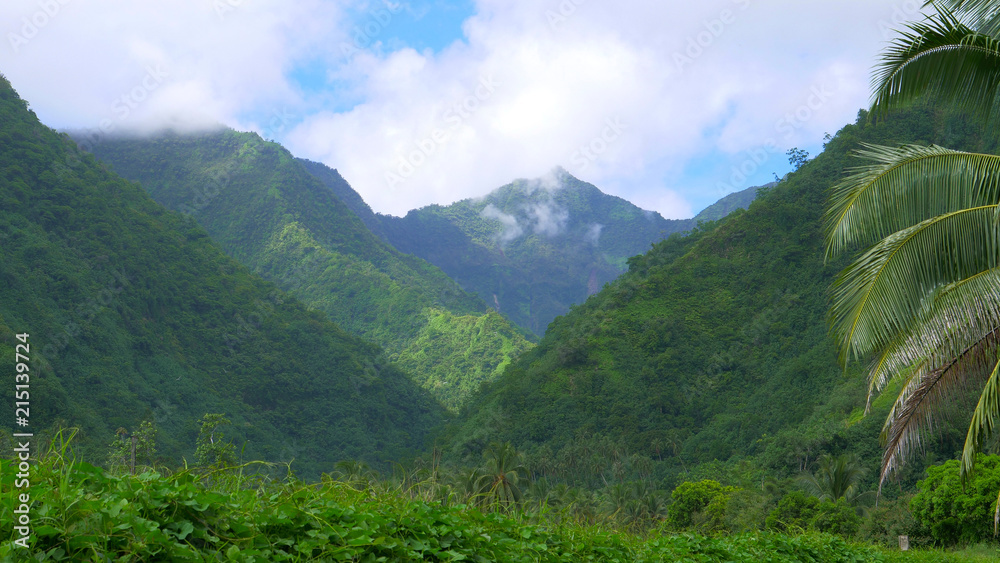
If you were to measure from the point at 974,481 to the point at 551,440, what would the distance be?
165 ft

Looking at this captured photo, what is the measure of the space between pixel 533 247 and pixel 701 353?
12075cm

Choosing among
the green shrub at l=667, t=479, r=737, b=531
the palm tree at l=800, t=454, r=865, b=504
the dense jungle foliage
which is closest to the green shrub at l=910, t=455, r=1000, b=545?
the palm tree at l=800, t=454, r=865, b=504

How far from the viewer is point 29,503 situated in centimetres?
195

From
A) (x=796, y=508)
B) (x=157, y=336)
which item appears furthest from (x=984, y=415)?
(x=157, y=336)

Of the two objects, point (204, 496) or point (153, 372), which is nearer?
point (204, 496)

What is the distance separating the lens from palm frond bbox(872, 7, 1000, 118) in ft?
19.1

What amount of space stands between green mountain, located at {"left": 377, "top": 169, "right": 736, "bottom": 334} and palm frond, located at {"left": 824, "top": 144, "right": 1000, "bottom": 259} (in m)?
156

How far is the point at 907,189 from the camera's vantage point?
20.8ft

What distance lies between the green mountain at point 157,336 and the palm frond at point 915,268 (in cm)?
4240

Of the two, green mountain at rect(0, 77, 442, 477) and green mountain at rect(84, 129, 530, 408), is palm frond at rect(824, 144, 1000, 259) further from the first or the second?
green mountain at rect(84, 129, 530, 408)

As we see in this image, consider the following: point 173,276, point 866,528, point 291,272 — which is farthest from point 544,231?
point 866,528

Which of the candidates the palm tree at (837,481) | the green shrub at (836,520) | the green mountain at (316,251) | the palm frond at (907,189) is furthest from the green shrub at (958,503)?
the green mountain at (316,251)

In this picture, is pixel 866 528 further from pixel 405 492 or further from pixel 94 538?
pixel 94 538

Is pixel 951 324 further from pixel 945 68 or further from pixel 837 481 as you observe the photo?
pixel 837 481
